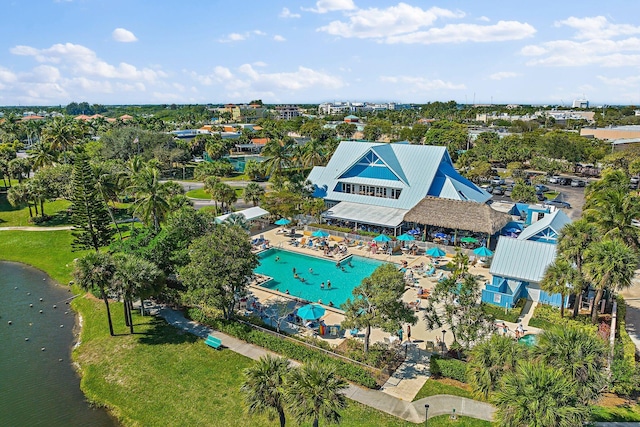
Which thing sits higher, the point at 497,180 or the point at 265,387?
the point at 497,180

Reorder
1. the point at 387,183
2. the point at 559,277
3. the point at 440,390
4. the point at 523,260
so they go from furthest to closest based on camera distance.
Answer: the point at 387,183
the point at 523,260
the point at 559,277
the point at 440,390

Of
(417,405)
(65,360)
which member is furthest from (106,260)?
(417,405)

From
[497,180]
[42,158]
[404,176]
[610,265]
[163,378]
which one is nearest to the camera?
[163,378]

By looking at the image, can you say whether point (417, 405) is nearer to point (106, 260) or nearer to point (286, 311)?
point (286, 311)

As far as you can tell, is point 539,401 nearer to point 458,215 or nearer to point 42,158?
point 458,215

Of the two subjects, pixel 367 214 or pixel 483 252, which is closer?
pixel 483 252

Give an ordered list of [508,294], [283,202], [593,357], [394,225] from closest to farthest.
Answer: [593,357] → [508,294] → [394,225] → [283,202]

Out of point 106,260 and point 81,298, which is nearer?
point 106,260

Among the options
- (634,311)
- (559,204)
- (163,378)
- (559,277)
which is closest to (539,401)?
(559,277)
